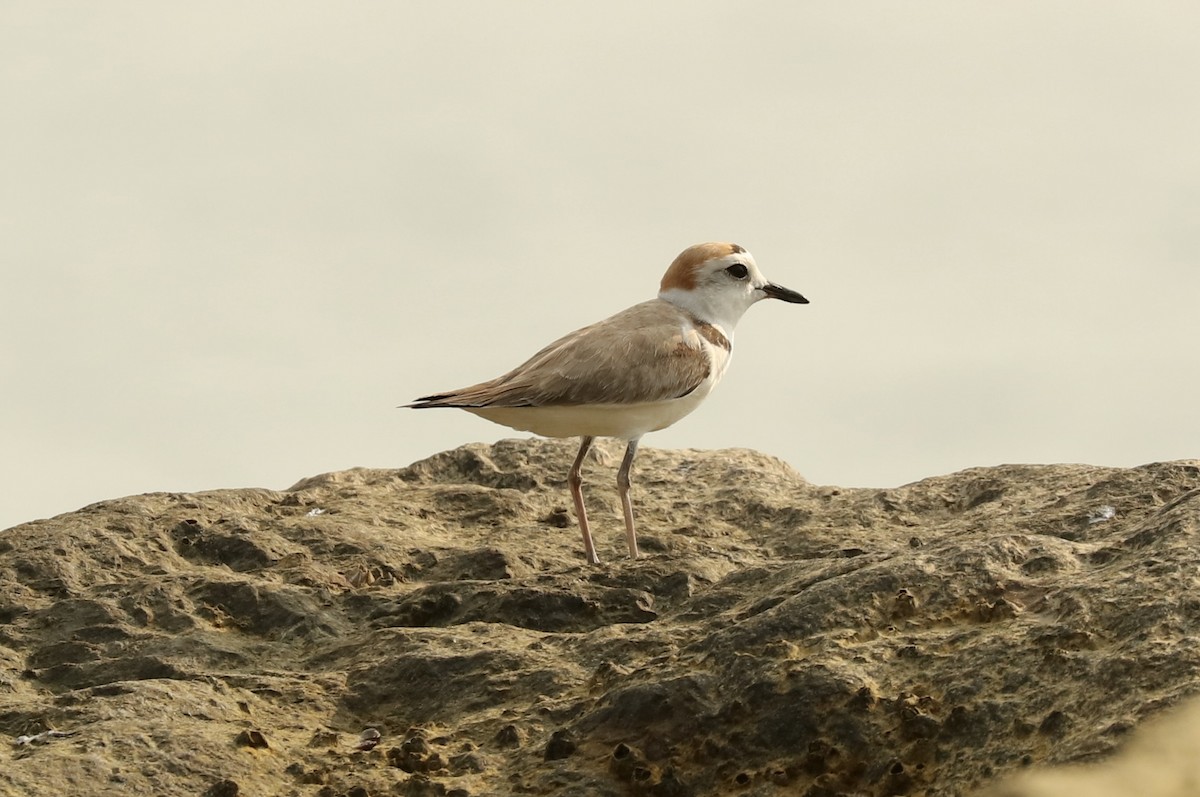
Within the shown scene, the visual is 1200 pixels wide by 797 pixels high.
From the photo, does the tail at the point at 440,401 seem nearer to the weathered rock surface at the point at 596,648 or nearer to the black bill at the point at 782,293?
the weathered rock surface at the point at 596,648

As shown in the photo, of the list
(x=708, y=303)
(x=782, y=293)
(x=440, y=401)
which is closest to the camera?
(x=440, y=401)

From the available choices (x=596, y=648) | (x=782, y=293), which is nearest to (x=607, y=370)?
(x=782, y=293)

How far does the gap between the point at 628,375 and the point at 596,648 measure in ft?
8.09

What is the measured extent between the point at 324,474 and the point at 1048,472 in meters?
4.55

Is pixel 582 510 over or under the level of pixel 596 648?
over

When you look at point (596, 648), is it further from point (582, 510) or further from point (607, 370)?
point (607, 370)

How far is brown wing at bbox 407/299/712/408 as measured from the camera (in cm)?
868

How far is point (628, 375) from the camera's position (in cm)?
886

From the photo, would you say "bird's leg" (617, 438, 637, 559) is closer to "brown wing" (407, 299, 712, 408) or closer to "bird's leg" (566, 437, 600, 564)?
"bird's leg" (566, 437, 600, 564)

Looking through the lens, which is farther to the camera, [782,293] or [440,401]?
[782,293]

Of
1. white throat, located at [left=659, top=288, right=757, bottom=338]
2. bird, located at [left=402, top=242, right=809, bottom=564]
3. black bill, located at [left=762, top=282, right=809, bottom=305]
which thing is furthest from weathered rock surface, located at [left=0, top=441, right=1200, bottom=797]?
black bill, located at [left=762, top=282, right=809, bottom=305]

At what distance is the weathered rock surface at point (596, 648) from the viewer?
5.52 metres

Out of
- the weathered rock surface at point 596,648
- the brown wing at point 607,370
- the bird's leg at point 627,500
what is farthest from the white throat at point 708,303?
the weathered rock surface at point 596,648

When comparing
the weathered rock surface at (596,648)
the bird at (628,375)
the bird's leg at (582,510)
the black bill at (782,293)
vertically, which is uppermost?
the black bill at (782,293)
